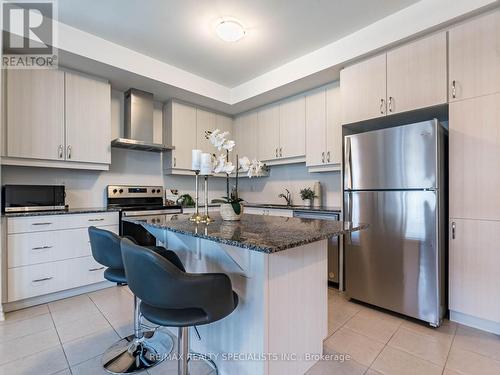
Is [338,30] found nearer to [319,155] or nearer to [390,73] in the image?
[390,73]

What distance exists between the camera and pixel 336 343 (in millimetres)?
1859

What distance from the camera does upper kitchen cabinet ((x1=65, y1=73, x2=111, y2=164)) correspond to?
112 inches

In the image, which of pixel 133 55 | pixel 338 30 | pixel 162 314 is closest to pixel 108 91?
pixel 133 55

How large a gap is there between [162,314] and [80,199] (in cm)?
272

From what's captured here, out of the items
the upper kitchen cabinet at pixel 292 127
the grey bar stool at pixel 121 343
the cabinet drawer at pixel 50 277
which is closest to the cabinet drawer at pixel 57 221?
the cabinet drawer at pixel 50 277

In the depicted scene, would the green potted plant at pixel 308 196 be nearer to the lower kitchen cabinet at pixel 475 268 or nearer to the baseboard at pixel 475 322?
the lower kitchen cabinet at pixel 475 268

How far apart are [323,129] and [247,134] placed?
1430 mm

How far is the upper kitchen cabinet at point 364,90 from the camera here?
250cm

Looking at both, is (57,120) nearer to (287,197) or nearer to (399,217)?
(287,197)

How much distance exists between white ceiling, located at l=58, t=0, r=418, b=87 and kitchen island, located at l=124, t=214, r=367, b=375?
1.93 meters

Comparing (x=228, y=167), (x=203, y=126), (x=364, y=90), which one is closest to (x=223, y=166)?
(x=228, y=167)

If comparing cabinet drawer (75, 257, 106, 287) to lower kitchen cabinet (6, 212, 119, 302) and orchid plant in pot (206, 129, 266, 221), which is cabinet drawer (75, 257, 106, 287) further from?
orchid plant in pot (206, 129, 266, 221)

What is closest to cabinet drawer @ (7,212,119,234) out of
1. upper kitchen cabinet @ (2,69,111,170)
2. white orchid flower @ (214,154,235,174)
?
upper kitchen cabinet @ (2,69,111,170)

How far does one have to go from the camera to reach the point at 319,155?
3311 millimetres
